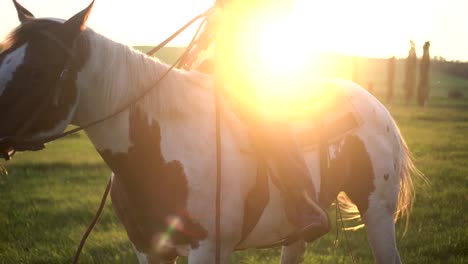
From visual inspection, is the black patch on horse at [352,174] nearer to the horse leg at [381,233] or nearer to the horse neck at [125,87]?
the horse leg at [381,233]

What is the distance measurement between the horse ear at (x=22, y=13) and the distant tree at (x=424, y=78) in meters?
59.0

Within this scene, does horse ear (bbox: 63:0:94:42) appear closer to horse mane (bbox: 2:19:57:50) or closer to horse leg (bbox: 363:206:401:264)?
horse mane (bbox: 2:19:57:50)

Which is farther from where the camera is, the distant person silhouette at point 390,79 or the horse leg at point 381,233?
the distant person silhouette at point 390,79

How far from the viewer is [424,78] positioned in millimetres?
59344

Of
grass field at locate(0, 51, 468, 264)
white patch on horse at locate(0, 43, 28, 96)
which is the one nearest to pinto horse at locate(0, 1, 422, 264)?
white patch on horse at locate(0, 43, 28, 96)

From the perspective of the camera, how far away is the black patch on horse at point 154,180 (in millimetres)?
3168

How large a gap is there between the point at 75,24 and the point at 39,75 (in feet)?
1.12

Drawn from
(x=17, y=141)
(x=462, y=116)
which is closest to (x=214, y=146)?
(x=17, y=141)

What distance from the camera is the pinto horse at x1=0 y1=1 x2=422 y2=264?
2748 millimetres

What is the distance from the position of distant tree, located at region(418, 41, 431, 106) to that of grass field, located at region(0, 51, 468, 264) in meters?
43.8

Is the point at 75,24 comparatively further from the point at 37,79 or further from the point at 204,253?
the point at 204,253

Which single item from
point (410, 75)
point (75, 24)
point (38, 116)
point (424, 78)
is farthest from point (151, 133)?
point (410, 75)

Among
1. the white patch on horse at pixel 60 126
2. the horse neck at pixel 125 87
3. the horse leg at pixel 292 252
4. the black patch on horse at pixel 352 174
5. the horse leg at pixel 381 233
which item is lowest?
the horse leg at pixel 292 252

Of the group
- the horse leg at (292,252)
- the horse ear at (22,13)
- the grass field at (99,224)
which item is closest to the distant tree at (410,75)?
the grass field at (99,224)
